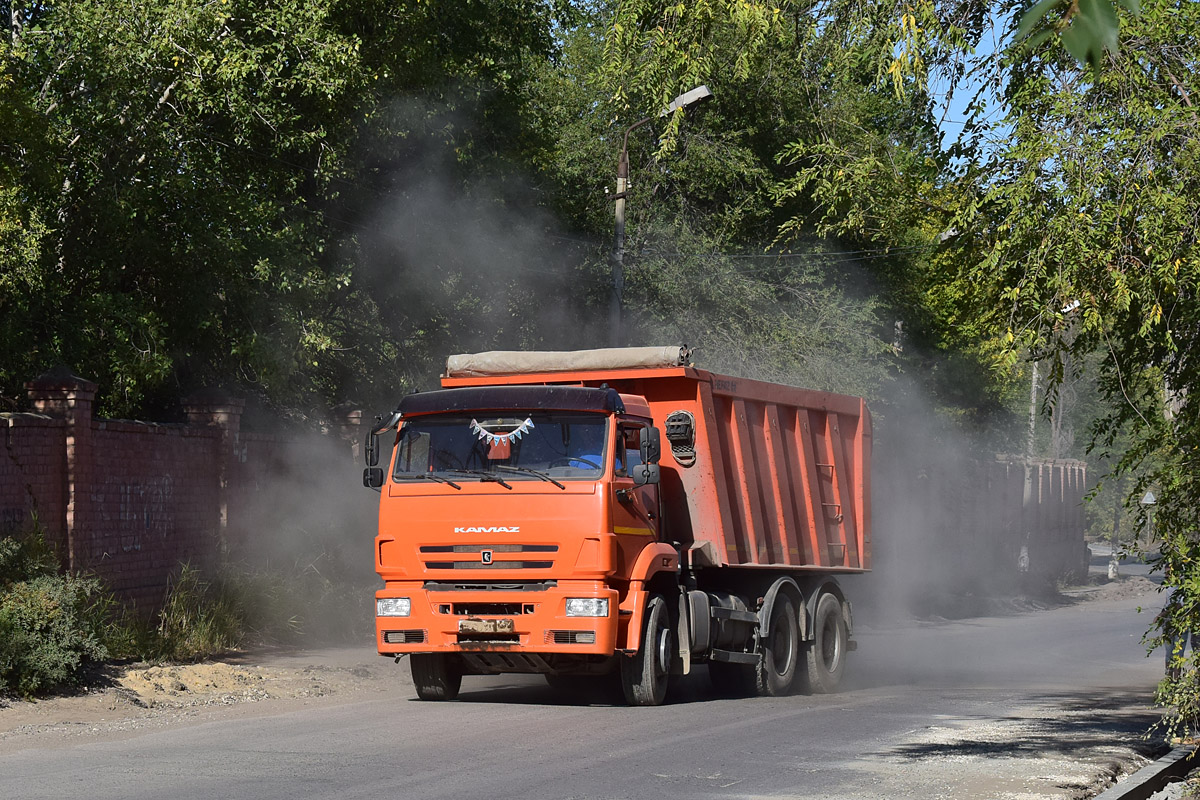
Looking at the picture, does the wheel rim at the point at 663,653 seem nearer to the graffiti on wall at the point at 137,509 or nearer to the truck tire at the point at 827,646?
the truck tire at the point at 827,646

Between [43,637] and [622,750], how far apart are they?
5.30m

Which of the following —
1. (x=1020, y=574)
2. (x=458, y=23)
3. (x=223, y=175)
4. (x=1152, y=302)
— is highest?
(x=458, y=23)

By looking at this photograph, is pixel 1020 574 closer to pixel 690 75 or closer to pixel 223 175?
pixel 223 175

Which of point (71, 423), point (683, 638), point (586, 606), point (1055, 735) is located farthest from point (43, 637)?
point (1055, 735)

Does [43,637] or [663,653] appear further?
[663,653]

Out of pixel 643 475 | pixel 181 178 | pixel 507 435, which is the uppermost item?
pixel 181 178

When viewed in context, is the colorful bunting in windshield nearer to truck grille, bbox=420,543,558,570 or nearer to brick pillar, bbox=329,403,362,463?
truck grille, bbox=420,543,558,570

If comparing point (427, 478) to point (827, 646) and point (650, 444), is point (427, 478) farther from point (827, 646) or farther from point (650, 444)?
point (827, 646)

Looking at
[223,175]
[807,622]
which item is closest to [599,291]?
[223,175]

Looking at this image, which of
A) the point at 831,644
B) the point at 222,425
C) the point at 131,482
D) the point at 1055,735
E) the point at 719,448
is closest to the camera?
the point at 1055,735

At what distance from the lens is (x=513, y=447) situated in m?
11.9

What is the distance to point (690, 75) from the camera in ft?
29.8

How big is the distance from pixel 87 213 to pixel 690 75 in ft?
30.5

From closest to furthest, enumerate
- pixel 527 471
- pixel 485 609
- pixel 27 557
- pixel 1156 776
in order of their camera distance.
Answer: pixel 1156 776
pixel 485 609
pixel 527 471
pixel 27 557
